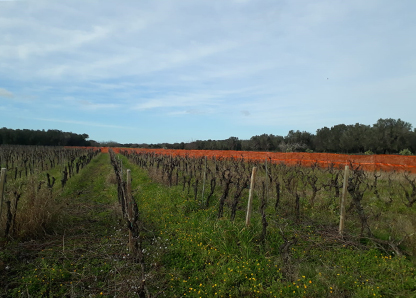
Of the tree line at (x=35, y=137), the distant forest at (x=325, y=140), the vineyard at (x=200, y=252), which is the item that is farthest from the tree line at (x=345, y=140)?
the tree line at (x=35, y=137)

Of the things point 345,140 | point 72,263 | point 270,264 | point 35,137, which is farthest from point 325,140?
point 35,137

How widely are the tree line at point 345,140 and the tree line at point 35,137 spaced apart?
45.7 meters

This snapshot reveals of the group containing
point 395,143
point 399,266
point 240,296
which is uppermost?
point 395,143

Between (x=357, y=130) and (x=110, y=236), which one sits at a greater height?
(x=357, y=130)

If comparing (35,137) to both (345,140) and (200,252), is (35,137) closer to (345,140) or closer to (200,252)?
(345,140)

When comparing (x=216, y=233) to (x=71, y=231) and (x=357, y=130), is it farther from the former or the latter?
(x=357, y=130)

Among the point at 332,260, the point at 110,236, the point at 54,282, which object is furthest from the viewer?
the point at 110,236

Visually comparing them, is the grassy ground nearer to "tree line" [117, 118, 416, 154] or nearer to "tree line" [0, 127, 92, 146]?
"tree line" [117, 118, 416, 154]

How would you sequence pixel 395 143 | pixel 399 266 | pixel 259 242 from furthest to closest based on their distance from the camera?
pixel 395 143
pixel 259 242
pixel 399 266

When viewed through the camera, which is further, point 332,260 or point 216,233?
point 216,233

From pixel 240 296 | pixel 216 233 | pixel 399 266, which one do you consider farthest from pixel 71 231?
pixel 399 266

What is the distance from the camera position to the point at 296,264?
4.25 m

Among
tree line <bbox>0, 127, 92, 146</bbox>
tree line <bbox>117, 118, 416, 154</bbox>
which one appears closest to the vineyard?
tree line <bbox>117, 118, 416, 154</bbox>

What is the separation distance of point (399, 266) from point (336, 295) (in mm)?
1523
